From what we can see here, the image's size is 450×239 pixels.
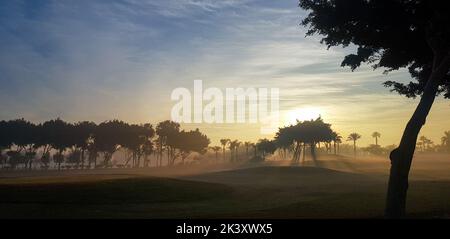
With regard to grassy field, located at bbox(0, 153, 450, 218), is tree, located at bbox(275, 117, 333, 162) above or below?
above

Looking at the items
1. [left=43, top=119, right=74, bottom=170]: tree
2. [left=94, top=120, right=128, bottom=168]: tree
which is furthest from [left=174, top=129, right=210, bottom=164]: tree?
[left=43, top=119, right=74, bottom=170]: tree

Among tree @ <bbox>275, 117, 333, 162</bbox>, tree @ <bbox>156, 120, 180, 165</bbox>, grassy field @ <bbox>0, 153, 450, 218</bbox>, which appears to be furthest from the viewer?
tree @ <bbox>156, 120, 180, 165</bbox>

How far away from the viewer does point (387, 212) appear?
24.0 meters

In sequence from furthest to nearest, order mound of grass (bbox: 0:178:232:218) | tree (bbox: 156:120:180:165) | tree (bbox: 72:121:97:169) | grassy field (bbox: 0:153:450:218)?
1. tree (bbox: 156:120:180:165)
2. tree (bbox: 72:121:97:169)
3. mound of grass (bbox: 0:178:232:218)
4. grassy field (bbox: 0:153:450:218)

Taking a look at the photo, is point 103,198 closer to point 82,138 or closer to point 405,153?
point 405,153

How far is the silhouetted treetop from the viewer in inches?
967

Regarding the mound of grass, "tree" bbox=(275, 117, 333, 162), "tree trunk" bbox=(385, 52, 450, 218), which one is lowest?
the mound of grass

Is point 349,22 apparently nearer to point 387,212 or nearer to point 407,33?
point 407,33

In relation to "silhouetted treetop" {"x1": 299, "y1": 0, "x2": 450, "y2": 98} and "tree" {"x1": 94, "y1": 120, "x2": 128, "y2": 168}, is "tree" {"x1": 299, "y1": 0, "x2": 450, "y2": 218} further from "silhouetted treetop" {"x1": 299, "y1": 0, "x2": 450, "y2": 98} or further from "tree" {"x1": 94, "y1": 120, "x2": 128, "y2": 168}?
"tree" {"x1": 94, "y1": 120, "x2": 128, "y2": 168}

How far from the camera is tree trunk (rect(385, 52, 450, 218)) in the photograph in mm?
24062

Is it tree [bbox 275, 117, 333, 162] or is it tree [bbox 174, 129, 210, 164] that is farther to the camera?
tree [bbox 174, 129, 210, 164]

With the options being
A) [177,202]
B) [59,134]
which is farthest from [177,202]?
[59,134]

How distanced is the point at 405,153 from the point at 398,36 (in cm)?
741
